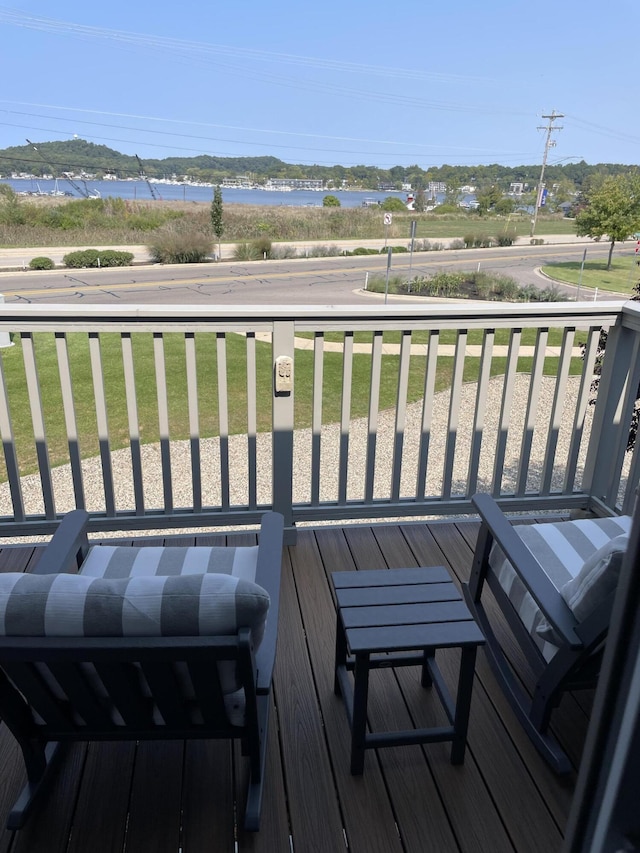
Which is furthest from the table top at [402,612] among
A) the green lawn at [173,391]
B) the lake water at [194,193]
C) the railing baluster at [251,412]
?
the lake water at [194,193]

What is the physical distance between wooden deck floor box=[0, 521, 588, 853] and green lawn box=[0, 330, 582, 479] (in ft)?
15.2

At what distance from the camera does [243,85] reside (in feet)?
208

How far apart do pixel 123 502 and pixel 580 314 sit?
14.1 ft

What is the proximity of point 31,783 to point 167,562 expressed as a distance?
2.26ft

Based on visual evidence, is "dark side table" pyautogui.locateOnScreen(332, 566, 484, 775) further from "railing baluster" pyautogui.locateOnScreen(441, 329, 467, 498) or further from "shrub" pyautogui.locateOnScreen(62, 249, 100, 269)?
"shrub" pyautogui.locateOnScreen(62, 249, 100, 269)

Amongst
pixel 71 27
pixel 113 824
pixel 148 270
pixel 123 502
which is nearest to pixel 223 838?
pixel 113 824

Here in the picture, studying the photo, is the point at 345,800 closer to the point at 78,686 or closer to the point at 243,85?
the point at 78,686

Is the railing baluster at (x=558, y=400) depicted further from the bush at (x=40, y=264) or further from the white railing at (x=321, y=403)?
the bush at (x=40, y=264)

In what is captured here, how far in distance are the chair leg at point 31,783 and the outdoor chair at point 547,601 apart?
137 cm

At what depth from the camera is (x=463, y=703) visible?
1758 millimetres

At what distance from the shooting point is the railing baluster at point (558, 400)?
2.94 metres

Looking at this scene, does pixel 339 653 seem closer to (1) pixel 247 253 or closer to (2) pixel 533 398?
(2) pixel 533 398

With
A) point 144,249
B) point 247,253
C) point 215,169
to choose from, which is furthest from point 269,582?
point 215,169

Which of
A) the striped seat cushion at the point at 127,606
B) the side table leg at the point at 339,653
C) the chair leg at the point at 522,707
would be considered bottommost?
the chair leg at the point at 522,707
